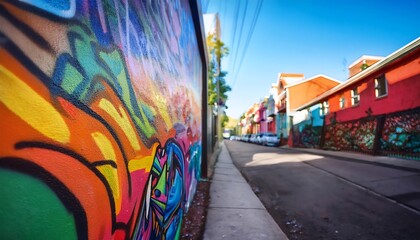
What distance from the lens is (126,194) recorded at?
1.49 metres

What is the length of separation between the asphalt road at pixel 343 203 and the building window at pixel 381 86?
272 inches

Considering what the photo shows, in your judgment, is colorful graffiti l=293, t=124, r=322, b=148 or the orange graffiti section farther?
colorful graffiti l=293, t=124, r=322, b=148

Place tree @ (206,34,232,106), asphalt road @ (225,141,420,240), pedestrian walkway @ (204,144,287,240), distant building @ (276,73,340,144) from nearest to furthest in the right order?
pedestrian walkway @ (204,144,287,240) → asphalt road @ (225,141,420,240) → tree @ (206,34,232,106) → distant building @ (276,73,340,144)

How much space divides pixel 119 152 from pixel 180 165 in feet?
7.20

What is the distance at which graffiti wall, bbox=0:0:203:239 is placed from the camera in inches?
29.9

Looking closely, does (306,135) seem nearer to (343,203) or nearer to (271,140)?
(271,140)

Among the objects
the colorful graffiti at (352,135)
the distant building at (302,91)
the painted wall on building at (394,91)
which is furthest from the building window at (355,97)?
the distant building at (302,91)

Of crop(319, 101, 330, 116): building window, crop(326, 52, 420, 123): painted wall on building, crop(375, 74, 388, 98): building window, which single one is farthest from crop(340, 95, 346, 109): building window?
crop(375, 74, 388, 98): building window

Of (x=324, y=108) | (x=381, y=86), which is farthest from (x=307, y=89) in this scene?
(x=381, y=86)

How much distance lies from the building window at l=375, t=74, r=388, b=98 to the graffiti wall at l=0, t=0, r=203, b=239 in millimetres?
14699

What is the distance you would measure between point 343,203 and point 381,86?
37.5 feet

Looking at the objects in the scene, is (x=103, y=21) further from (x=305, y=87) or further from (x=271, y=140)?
(x=305, y=87)

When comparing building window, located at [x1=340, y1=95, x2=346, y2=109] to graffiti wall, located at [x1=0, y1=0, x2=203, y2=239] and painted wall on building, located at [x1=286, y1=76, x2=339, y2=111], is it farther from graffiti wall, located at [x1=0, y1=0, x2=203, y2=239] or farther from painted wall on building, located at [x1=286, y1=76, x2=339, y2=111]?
graffiti wall, located at [x1=0, y1=0, x2=203, y2=239]

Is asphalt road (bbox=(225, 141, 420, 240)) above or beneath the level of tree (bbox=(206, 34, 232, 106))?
beneath
